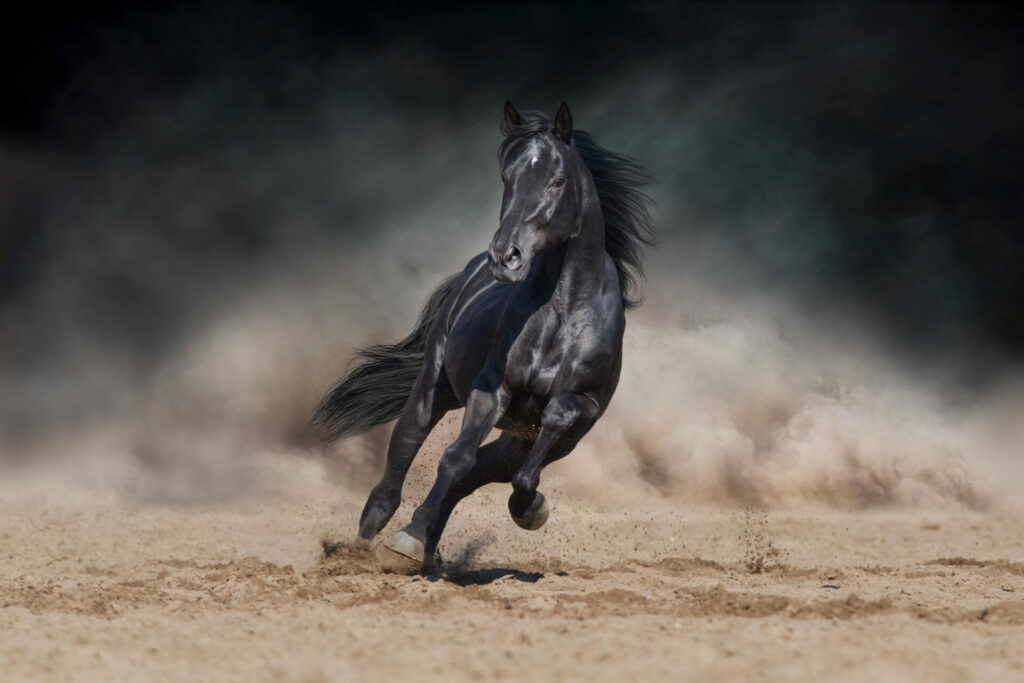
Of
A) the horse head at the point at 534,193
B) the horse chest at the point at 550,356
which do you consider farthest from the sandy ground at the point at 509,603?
the horse head at the point at 534,193

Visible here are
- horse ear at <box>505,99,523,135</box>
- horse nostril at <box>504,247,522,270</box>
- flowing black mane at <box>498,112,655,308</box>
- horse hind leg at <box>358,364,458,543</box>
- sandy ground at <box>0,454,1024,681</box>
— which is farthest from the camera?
horse hind leg at <box>358,364,458,543</box>

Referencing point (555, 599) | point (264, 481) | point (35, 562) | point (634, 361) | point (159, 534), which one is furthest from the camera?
point (634, 361)

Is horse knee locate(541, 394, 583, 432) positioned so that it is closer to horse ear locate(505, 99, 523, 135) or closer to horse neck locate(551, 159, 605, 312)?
horse neck locate(551, 159, 605, 312)

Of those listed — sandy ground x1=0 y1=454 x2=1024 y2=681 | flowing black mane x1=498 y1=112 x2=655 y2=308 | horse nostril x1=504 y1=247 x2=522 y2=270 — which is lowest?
sandy ground x1=0 y1=454 x2=1024 y2=681

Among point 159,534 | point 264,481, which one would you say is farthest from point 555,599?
point 264,481

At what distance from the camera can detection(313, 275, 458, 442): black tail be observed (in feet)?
21.5

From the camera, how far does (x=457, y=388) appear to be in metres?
5.61

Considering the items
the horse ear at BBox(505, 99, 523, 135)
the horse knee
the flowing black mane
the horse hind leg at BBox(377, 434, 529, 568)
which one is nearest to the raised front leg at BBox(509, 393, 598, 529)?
the horse knee

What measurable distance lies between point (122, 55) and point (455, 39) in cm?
281

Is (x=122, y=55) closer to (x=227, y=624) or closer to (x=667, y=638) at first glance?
(x=227, y=624)

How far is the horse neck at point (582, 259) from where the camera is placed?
503cm

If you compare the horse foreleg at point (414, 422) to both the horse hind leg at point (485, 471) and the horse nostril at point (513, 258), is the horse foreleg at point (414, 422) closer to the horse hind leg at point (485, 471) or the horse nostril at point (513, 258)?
the horse hind leg at point (485, 471)

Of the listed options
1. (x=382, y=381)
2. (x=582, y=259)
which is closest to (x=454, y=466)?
(x=582, y=259)

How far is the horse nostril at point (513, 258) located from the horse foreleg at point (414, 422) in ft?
4.48
